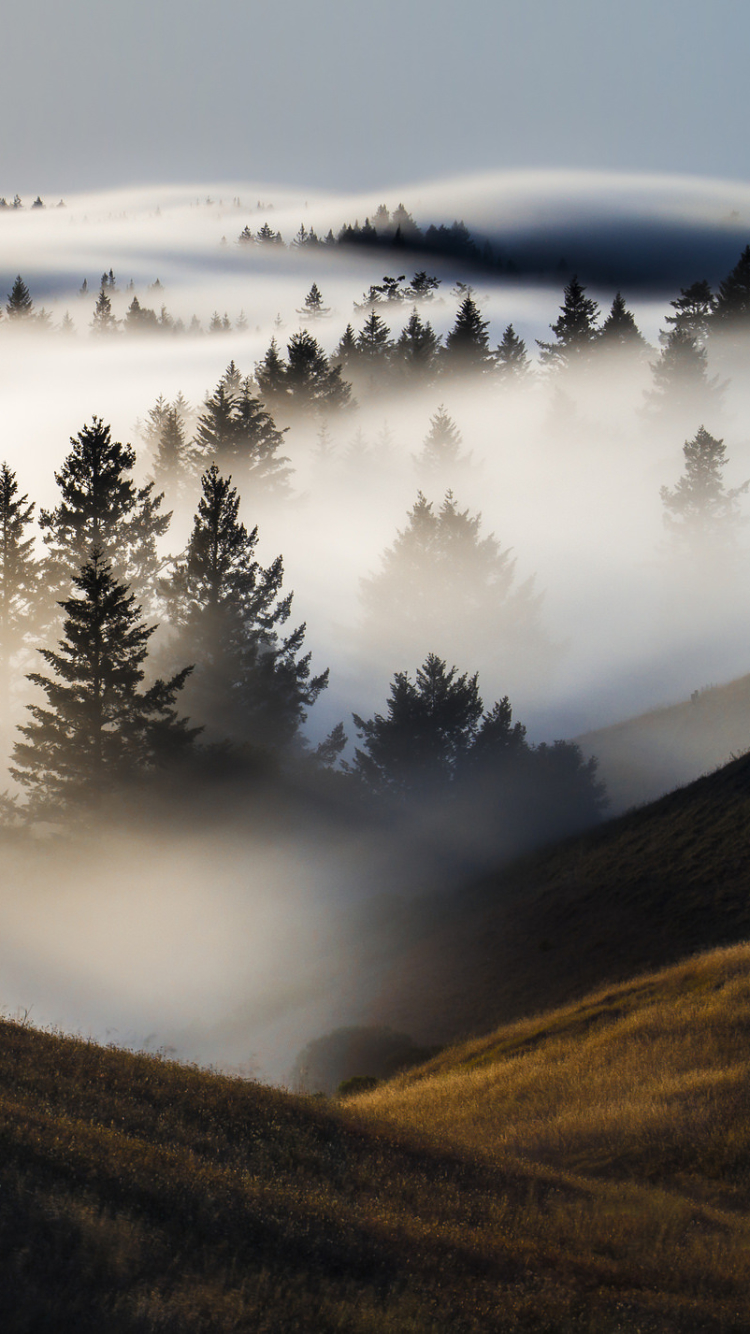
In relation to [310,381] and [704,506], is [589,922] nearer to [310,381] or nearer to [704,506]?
[704,506]

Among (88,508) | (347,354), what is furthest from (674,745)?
(347,354)

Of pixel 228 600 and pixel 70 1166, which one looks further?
pixel 228 600

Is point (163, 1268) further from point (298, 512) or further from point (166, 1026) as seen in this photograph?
point (298, 512)

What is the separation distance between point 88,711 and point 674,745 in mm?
29324

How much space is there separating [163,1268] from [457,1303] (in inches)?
93.6

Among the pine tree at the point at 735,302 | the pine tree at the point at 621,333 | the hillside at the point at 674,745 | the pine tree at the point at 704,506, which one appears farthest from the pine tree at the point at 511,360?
the hillside at the point at 674,745

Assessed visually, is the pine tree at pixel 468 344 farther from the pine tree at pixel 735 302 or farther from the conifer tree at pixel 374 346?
the pine tree at pixel 735 302

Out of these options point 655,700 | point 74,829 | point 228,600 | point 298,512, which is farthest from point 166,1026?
point 298,512

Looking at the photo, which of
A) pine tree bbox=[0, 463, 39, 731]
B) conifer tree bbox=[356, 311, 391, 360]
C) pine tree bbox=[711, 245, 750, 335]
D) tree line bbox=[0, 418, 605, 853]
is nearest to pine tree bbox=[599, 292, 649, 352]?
pine tree bbox=[711, 245, 750, 335]

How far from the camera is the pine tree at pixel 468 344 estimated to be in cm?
7719

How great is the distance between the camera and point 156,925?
34.3 meters

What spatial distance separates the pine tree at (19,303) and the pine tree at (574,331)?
232ft

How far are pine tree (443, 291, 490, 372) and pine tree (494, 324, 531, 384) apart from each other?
2332mm

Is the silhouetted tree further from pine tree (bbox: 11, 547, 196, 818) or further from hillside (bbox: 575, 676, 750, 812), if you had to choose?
pine tree (bbox: 11, 547, 196, 818)
